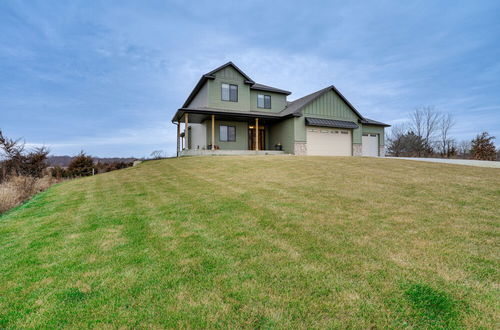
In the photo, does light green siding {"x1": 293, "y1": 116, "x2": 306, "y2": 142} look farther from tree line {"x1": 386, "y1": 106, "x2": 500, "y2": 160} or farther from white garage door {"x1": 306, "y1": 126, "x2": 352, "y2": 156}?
tree line {"x1": 386, "y1": 106, "x2": 500, "y2": 160}

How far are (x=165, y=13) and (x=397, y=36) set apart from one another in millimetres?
25286

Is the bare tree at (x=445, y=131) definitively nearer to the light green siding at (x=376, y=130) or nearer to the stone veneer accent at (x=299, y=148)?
the light green siding at (x=376, y=130)

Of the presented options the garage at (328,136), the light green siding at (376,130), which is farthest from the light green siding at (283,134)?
the light green siding at (376,130)

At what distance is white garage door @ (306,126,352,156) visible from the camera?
63.2ft

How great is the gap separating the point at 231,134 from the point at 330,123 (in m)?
8.78

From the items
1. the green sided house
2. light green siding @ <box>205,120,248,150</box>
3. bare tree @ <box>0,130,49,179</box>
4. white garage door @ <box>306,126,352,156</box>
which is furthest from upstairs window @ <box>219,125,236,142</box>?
bare tree @ <box>0,130,49,179</box>

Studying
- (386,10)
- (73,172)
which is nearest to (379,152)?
(386,10)

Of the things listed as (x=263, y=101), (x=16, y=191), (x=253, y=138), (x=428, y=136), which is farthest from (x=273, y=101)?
(x=428, y=136)

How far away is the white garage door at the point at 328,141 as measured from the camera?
63.2 feet

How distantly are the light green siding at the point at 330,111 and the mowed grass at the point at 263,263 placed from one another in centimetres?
1398

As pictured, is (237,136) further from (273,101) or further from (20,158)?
(20,158)

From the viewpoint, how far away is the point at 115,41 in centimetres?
2034

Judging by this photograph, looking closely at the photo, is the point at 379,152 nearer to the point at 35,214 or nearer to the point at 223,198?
the point at 223,198

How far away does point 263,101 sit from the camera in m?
21.5
